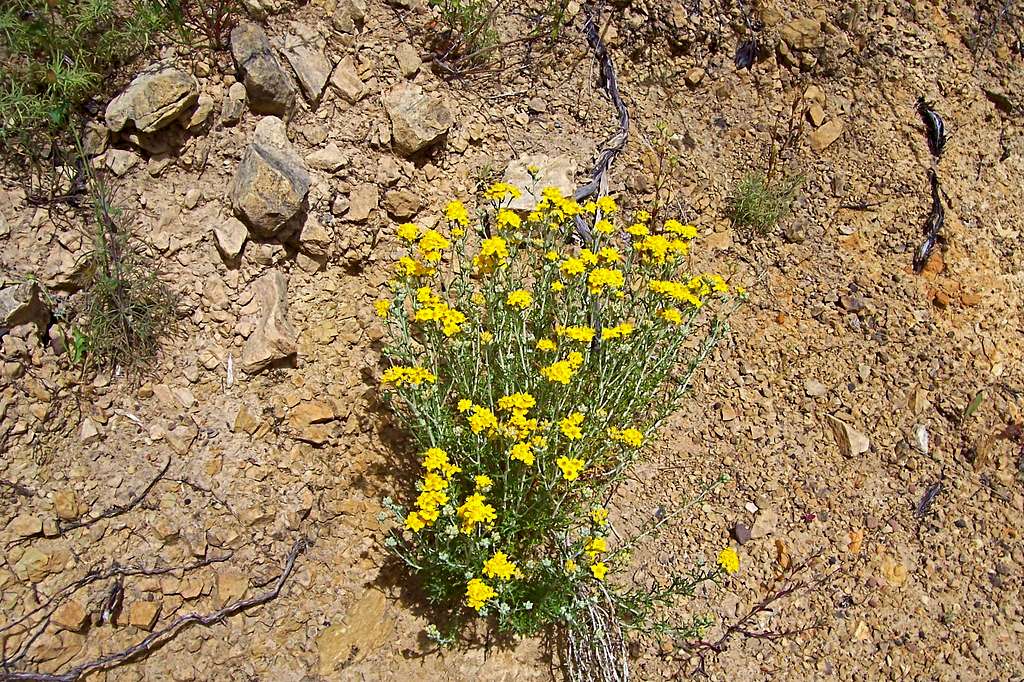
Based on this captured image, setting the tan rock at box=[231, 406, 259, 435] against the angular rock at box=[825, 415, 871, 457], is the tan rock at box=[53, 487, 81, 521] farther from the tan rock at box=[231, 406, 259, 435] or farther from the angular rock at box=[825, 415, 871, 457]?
the angular rock at box=[825, 415, 871, 457]

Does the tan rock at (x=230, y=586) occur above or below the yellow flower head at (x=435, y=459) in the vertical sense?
below

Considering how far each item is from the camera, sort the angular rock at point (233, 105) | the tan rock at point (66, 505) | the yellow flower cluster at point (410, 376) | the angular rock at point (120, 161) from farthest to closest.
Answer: the angular rock at point (233, 105) < the angular rock at point (120, 161) < the yellow flower cluster at point (410, 376) < the tan rock at point (66, 505)

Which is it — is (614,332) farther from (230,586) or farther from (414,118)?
(230,586)

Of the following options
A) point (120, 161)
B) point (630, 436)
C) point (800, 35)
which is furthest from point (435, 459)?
point (800, 35)

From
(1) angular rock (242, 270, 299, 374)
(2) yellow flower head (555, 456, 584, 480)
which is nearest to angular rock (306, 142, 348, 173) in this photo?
(1) angular rock (242, 270, 299, 374)

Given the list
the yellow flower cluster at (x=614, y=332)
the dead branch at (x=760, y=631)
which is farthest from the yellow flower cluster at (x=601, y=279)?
the dead branch at (x=760, y=631)

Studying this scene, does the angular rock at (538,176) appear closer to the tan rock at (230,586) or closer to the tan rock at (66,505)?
the tan rock at (230,586)

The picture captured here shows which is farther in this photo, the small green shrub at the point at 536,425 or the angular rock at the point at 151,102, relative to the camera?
the angular rock at the point at 151,102
